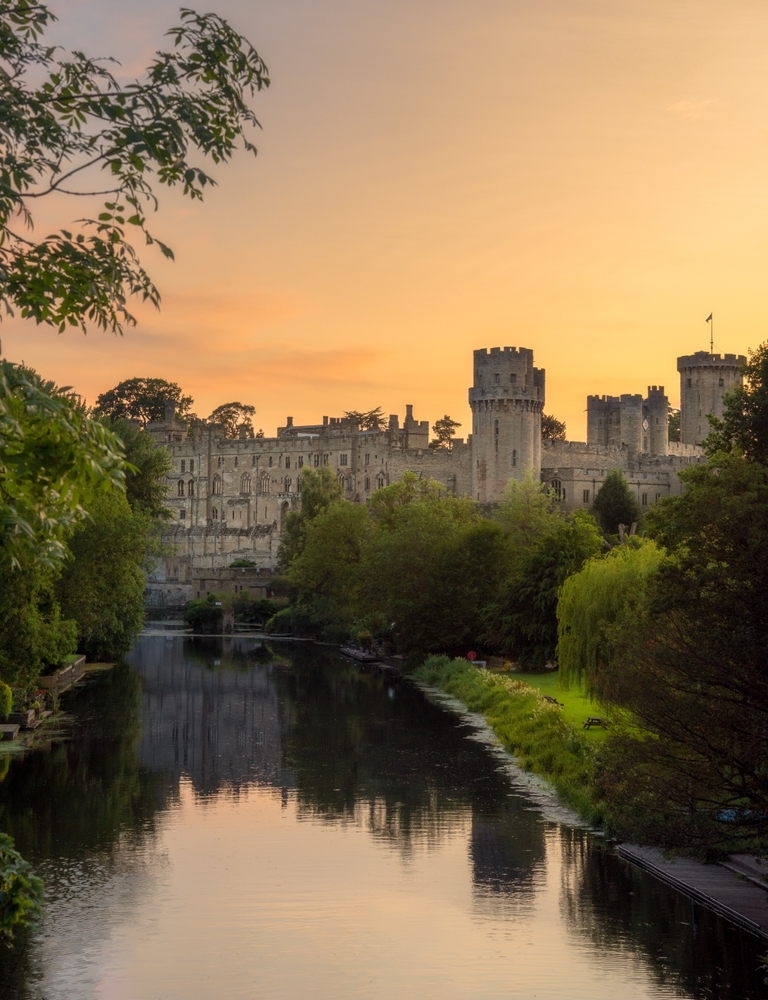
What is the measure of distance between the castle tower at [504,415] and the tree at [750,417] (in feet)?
194

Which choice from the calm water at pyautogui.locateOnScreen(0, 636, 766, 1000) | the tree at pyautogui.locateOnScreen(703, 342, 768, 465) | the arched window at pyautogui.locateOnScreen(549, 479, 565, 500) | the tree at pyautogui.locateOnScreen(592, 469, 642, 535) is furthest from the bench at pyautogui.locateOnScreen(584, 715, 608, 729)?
the arched window at pyautogui.locateOnScreen(549, 479, 565, 500)

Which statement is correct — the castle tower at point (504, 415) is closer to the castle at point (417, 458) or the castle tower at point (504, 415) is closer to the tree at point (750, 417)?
the castle at point (417, 458)

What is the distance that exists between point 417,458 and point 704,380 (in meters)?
20.4

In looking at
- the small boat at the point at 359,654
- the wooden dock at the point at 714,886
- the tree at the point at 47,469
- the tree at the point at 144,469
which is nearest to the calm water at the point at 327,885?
the wooden dock at the point at 714,886

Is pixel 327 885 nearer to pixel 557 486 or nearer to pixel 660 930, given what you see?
pixel 660 930

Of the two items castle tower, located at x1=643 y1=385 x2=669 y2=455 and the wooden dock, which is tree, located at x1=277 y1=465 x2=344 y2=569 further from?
the wooden dock

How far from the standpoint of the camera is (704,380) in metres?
91.0

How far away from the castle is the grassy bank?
1479 inches

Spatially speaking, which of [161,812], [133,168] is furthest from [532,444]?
[133,168]

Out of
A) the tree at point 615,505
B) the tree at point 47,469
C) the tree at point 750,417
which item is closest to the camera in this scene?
the tree at point 47,469

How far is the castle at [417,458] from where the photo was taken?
264ft

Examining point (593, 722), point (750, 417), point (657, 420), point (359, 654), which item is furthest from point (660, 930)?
point (657, 420)

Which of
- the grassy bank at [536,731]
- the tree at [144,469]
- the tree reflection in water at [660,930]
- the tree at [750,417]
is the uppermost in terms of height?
the tree at [144,469]

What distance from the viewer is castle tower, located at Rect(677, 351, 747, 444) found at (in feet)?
298
